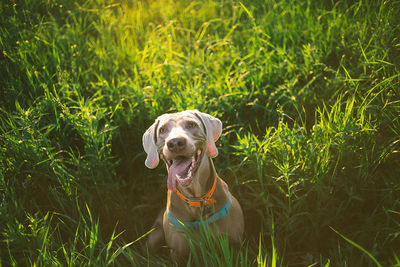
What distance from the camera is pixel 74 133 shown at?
3.02 metres

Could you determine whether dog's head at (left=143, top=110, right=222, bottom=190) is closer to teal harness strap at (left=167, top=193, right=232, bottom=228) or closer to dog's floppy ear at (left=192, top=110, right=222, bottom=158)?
dog's floppy ear at (left=192, top=110, right=222, bottom=158)

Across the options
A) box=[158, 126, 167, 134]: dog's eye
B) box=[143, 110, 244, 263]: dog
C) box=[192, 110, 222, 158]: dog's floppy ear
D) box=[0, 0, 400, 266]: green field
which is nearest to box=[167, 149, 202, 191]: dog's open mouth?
box=[143, 110, 244, 263]: dog

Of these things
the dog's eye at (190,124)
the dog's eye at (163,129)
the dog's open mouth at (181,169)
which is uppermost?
the dog's eye at (190,124)

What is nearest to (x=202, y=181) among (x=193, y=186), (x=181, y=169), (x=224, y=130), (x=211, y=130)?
(x=193, y=186)

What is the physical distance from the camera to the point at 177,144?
1867mm

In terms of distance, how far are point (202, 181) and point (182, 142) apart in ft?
1.32

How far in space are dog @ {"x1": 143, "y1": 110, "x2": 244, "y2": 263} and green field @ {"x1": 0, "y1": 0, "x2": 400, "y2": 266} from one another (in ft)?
0.57

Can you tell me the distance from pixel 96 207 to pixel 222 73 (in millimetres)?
1807

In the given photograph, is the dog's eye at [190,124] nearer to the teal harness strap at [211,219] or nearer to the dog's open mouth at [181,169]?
the dog's open mouth at [181,169]

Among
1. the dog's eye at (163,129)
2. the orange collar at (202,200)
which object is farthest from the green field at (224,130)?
the dog's eye at (163,129)

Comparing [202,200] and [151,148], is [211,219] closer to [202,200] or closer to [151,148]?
[202,200]

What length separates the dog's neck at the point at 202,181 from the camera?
6.88 ft

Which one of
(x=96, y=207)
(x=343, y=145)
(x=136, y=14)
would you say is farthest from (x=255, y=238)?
(x=136, y=14)

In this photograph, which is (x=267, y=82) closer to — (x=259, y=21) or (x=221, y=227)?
(x=259, y=21)
